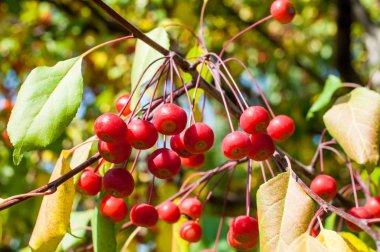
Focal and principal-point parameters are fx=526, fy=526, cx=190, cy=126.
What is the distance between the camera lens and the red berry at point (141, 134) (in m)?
1.20

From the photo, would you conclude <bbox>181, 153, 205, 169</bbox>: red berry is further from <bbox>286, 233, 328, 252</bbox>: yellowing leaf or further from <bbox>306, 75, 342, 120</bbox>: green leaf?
<bbox>286, 233, 328, 252</bbox>: yellowing leaf

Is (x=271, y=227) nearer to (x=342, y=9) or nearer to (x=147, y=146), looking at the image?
(x=147, y=146)

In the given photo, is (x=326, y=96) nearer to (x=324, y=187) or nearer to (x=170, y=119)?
(x=324, y=187)

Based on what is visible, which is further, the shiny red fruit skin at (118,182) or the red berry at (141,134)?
the shiny red fruit skin at (118,182)

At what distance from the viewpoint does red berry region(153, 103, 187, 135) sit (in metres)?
1.21

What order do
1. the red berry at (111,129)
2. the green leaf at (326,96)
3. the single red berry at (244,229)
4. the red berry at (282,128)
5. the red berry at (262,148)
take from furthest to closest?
the green leaf at (326,96) < the red berry at (282,128) < the single red berry at (244,229) < the red berry at (262,148) < the red berry at (111,129)

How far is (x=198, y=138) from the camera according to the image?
1237 millimetres

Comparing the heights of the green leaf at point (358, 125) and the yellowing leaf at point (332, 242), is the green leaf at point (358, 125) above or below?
above

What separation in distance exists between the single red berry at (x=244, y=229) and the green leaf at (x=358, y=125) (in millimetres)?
356

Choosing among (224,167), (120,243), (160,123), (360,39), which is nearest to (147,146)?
(160,123)

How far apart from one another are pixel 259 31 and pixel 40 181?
2000 millimetres

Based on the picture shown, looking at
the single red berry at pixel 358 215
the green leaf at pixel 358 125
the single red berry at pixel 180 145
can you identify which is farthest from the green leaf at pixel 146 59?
the single red berry at pixel 358 215

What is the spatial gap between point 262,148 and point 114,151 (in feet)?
1.15

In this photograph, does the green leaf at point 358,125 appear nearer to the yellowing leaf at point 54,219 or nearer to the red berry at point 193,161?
the red berry at point 193,161
